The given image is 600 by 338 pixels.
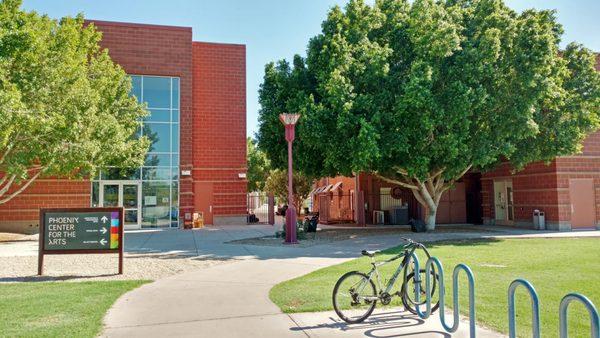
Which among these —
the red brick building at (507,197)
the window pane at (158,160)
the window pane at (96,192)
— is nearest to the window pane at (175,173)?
the window pane at (158,160)

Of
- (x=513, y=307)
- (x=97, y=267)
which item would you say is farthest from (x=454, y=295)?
(x=97, y=267)

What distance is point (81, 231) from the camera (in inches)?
400

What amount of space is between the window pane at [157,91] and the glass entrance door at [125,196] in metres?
4.77

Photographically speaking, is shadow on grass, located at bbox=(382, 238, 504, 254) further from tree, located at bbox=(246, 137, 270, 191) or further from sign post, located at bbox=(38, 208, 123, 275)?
tree, located at bbox=(246, 137, 270, 191)

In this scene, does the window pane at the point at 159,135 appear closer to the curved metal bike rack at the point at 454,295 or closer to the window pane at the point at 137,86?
the window pane at the point at 137,86

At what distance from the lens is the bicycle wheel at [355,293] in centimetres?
608

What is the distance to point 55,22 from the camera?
18938 mm

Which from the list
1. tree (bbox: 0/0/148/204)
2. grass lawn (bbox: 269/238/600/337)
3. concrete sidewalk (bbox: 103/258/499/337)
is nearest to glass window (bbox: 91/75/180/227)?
tree (bbox: 0/0/148/204)

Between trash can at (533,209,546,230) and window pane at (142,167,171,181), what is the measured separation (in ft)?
63.8

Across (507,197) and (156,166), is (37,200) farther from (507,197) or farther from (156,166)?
(507,197)

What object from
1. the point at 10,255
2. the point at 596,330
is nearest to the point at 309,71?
the point at 10,255

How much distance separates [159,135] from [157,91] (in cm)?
257

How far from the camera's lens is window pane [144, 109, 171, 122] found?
84.2 ft

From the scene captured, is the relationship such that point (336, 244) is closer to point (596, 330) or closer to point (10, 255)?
point (10, 255)
